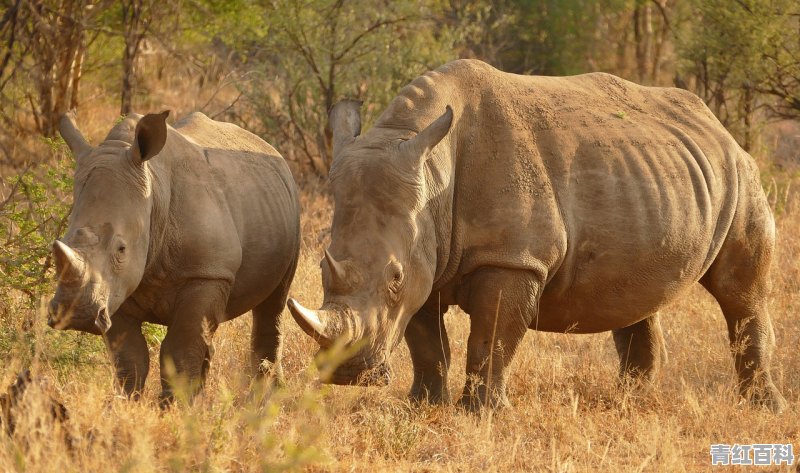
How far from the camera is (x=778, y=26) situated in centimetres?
1305

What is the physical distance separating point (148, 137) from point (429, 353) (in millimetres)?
1941

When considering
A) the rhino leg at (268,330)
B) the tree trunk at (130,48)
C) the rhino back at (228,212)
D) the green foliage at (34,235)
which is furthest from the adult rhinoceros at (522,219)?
the tree trunk at (130,48)

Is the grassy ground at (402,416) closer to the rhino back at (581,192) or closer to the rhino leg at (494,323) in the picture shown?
the rhino leg at (494,323)

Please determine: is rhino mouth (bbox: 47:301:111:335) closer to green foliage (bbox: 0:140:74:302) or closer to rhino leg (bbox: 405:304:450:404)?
green foliage (bbox: 0:140:74:302)

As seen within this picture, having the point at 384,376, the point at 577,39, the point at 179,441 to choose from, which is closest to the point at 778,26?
the point at 577,39

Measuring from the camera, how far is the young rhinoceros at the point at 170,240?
544cm

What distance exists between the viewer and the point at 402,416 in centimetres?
598

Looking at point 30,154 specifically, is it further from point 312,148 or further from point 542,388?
point 542,388

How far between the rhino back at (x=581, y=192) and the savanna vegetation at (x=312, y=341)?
65cm

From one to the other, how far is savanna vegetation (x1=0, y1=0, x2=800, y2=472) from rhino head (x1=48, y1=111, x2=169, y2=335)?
206 millimetres

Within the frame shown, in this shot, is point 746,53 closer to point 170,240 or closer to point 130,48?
point 130,48

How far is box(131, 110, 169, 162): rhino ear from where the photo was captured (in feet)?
18.5

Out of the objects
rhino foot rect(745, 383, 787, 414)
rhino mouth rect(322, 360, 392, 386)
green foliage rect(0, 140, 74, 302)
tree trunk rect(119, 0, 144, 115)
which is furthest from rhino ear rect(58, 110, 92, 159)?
tree trunk rect(119, 0, 144, 115)

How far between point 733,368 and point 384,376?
8.84 ft
